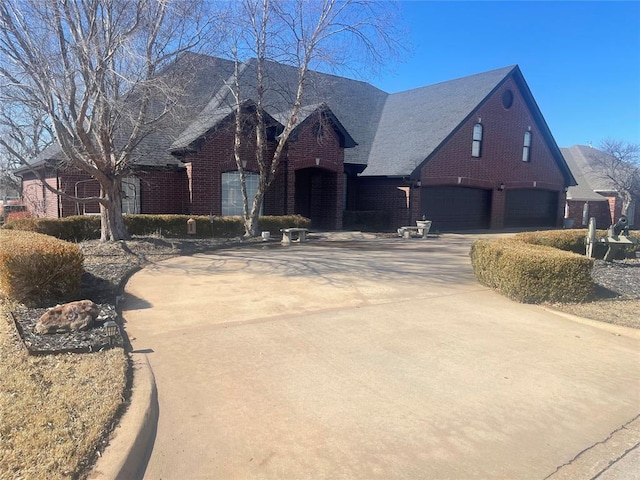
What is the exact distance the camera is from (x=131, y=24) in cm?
1089

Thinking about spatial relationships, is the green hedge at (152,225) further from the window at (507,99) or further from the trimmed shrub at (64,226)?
the window at (507,99)

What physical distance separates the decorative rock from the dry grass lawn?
0.36 meters

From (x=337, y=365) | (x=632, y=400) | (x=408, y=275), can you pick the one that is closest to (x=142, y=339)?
(x=337, y=365)

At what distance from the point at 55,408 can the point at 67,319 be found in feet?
6.86

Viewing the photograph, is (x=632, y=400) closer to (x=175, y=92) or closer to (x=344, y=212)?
(x=175, y=92)

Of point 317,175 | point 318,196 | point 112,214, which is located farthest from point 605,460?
point 317,175

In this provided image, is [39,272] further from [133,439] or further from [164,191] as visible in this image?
[164,191]

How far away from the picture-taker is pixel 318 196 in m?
21.9

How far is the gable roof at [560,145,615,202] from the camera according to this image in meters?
32.0

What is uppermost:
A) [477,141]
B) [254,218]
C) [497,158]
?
[477,141]

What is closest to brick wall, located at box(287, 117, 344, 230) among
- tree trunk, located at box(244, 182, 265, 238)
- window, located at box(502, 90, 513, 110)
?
tree trunk, located at box(244, 182, 265, 238)

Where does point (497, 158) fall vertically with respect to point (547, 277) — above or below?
above

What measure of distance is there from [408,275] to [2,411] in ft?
25.2

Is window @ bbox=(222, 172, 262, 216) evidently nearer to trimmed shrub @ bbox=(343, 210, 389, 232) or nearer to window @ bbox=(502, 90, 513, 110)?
trimmed shrub @ bbox=(343, 210, 389, 232)
